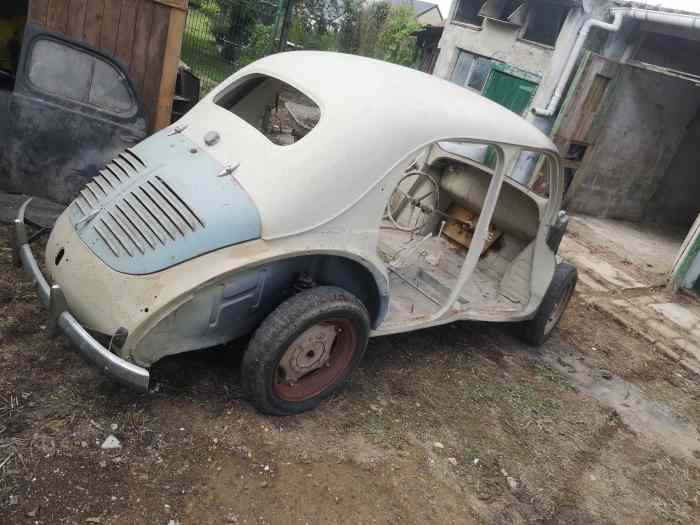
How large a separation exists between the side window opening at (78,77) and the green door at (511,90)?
752 centimetres

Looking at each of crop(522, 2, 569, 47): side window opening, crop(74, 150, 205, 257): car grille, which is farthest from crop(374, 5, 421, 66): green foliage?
crop(74, 150, 205, 257): car grille

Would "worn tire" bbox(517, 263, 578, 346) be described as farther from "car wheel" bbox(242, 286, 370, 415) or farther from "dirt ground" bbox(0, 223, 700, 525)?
"car wheel" bbox(242, 286, 370, 415)

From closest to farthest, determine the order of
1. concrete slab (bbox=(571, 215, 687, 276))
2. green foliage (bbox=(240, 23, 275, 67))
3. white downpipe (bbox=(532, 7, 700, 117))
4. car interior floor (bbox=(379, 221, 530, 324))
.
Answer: car interior floor (bbox=(379, 221, 530, 324)) < white downpipe (bbox=(532, 7, 700, 117)) < concrete slab (bbox=(571, 215, 687, 276)) < green foliage (bbox=(240, 23, 275, 67))

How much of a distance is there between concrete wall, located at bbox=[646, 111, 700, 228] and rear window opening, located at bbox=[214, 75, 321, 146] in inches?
392

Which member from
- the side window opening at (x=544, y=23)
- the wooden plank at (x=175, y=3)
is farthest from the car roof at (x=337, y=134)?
the side window opening at (x=544, y=23)

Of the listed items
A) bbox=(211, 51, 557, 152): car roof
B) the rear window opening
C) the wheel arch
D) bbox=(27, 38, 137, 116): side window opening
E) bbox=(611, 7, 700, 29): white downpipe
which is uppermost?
bbox=(611, 7, 700, 29): white downpipe

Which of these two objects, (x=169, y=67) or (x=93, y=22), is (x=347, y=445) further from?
(x=93, y=22)

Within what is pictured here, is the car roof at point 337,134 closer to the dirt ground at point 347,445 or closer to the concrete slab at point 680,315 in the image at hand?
the dirt ground at point 347,445

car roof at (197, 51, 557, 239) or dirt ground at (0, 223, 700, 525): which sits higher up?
car roof at (197, 51, 557, 239)

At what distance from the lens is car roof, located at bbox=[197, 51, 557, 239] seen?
2840mm

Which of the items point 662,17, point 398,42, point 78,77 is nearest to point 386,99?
point 78,77

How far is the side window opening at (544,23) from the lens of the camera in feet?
31.2

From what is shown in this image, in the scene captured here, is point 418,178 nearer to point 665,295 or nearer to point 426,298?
point 426,298

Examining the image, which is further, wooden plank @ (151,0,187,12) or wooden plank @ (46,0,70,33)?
wooden plank @ (151,0,187,12)
